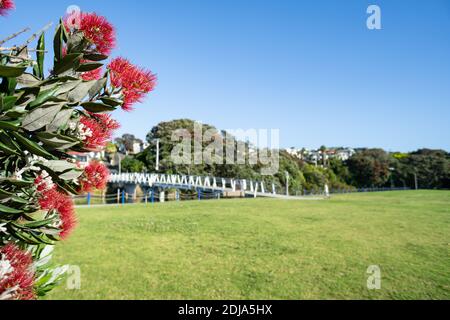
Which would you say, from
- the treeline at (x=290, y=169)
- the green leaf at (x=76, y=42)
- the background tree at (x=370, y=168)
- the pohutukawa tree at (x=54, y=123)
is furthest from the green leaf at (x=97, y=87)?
the background tree at (x=370, y=168)

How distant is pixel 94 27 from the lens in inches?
38.5

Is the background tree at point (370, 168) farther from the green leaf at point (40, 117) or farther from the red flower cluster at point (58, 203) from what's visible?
the green leaf at point (40, 117)

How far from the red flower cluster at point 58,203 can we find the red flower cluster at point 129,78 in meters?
0.45

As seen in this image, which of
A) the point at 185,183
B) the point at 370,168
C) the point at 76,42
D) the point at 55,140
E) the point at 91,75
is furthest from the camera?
the point at 370,168

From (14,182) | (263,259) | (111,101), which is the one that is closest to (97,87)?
(111,101)

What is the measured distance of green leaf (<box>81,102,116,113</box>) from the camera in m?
0.98

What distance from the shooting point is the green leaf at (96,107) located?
98 cm

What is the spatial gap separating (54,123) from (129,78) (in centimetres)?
29

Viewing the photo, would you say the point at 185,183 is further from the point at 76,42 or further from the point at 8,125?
the point at 8,125

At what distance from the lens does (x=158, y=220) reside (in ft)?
33.4

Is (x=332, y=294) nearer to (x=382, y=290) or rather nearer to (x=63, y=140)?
(x=382, y=290)
